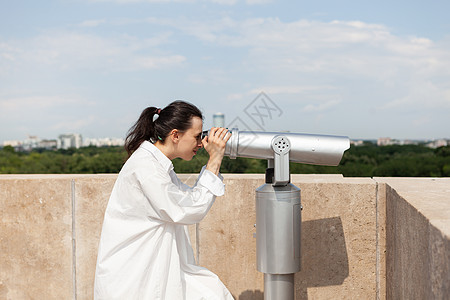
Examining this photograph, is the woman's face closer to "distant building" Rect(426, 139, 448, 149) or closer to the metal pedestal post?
the metal pedestal post

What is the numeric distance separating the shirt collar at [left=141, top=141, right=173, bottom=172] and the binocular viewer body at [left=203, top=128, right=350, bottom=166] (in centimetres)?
32

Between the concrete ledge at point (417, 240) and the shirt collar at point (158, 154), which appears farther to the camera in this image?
the shirt collar at point (158, 154)

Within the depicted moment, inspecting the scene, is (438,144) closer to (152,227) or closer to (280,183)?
(280,183)

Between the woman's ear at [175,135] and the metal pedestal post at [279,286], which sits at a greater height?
the woman's ear at [175,135]

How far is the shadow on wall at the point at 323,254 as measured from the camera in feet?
10.3

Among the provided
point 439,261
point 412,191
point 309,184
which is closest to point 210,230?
point 309,184

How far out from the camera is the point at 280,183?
2400 millimetres

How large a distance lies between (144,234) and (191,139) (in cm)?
55

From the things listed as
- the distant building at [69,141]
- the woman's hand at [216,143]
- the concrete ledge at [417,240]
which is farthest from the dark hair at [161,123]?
the distant building at [69,141]

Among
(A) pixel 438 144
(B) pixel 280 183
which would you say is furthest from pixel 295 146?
(A) pixel 438 144

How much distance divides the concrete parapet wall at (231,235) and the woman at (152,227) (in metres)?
0.85

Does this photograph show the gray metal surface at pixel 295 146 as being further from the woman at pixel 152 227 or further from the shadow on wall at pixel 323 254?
the shadow on wall at pixel 323 254

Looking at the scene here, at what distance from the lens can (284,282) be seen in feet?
8.32

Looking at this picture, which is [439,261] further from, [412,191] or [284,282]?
[284,282]
